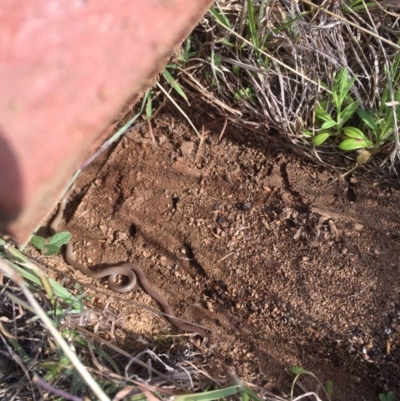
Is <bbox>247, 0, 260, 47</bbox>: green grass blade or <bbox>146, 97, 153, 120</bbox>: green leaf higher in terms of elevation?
<bbox>247, 0, 260, 47</bbox>: green grass blade

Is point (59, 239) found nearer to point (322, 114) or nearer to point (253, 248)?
point (253, 248)

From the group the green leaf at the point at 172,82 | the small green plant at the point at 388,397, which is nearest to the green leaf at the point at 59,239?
the green leaf at the point at 172,82

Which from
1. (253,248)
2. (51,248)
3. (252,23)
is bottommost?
(253,248)

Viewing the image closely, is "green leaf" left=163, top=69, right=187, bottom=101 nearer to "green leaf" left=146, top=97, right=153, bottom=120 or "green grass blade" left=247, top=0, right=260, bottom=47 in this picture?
"green leaf" left=146, top=97, right=153, bottom=120

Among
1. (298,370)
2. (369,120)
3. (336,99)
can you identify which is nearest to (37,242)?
(298,370)

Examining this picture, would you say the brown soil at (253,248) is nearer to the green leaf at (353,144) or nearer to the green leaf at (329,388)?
the green leaf at (329,388)

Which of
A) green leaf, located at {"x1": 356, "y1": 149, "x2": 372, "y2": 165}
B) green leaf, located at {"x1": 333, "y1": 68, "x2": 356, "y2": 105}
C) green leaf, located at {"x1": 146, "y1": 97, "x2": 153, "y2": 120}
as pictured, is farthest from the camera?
green leaf, located at {"x1": 146, "y1": 97, "x2": 153, "y2": 120}

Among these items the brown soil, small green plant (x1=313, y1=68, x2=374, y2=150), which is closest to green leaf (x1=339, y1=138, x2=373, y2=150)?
small green plant (x1=313, y1=68, x2=374, y2=150)
